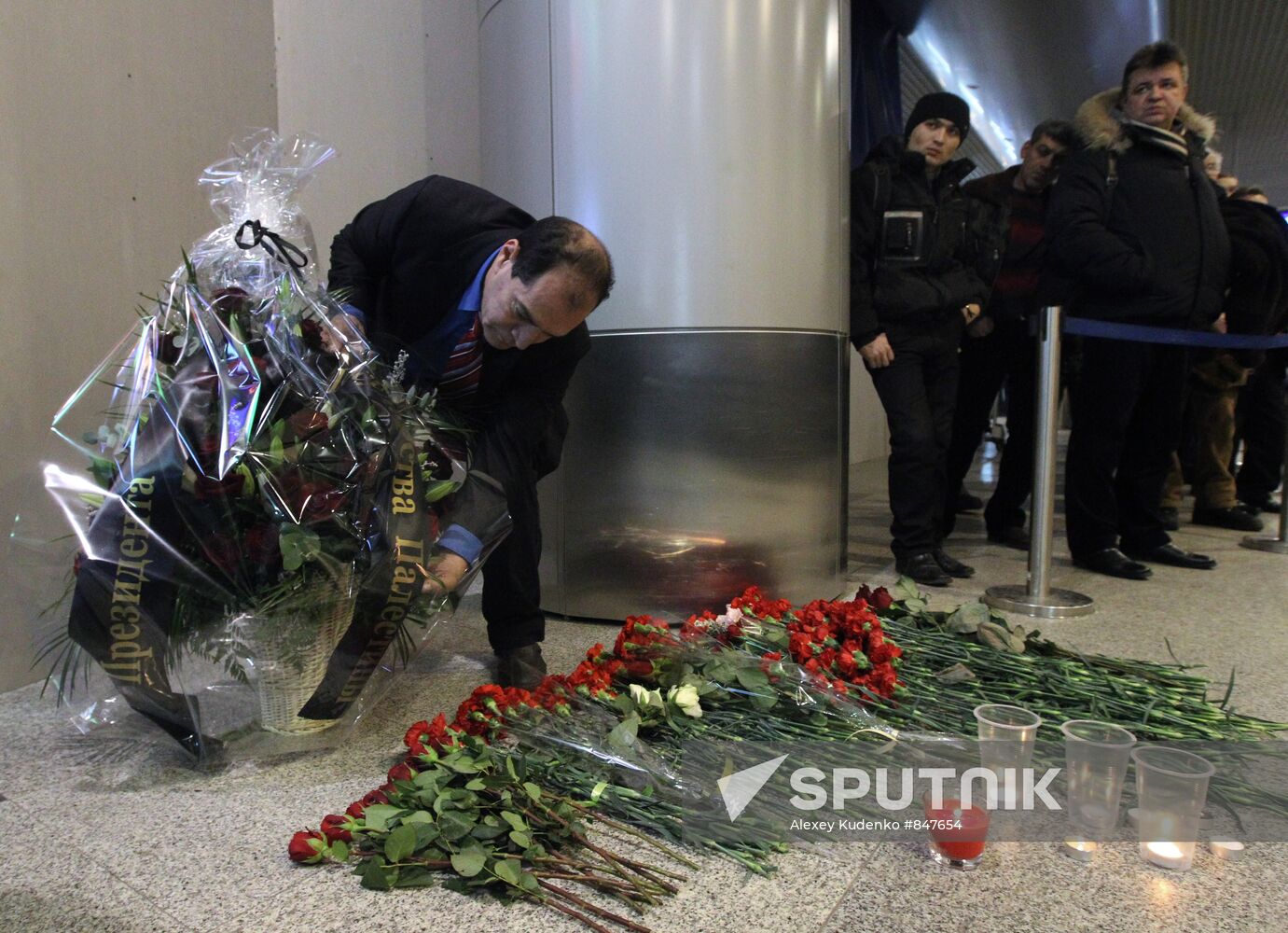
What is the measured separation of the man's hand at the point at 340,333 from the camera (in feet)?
4.64

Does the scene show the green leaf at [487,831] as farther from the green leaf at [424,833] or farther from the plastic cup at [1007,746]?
the plastic cup at [1007,746]

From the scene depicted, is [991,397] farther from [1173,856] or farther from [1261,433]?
[1173,856]

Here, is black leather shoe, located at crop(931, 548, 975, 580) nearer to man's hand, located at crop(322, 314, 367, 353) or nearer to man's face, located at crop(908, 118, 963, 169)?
man's face, located at crop(908, 118, 963, 169)

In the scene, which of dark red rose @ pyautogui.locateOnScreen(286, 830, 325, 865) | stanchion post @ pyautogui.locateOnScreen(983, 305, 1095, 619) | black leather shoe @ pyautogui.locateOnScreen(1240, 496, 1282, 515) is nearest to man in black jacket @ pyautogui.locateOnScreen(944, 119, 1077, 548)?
stanchion post @ pyautogui.locateOnScreen(983, 305, 1095, 619)

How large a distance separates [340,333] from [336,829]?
74 centimetres

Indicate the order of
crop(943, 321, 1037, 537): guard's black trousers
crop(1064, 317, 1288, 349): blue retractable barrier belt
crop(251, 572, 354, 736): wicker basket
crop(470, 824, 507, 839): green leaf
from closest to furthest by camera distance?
crop(470, 824, 507, 839): green leaf → crop(251, 572, 354, 736): wicker basket → crop(1064, 317, 1288, 349): blue retractable barrier belt → crop(943, 321, 1037, 537): guard's black trousers

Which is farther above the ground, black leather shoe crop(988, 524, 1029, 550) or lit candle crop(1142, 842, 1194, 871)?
lit candle crop(1142, 842, 1194, 871)

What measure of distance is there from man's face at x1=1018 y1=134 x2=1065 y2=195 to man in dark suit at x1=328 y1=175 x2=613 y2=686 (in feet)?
6.78

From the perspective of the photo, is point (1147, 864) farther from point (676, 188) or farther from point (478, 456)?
point (676, 188)

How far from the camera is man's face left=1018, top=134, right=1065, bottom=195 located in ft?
10.2

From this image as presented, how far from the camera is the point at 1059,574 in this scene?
2840 mm

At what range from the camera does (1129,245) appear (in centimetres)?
270

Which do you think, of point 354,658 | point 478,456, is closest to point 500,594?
point 478,456

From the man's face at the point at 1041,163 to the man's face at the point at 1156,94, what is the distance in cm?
36
